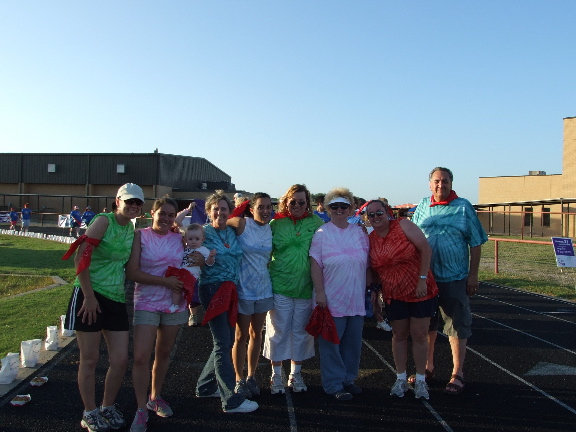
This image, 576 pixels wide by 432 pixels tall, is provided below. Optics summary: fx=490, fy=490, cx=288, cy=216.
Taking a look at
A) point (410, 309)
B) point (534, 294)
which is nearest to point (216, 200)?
point (410, 309)

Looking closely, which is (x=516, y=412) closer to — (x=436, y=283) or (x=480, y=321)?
(x=436, y=283)

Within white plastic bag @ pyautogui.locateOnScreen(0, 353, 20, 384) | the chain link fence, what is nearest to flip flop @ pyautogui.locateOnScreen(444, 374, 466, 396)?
white plastic bag @ pyautogui.locateOnScreen(0, 353, 20, 384)

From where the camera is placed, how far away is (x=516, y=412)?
396 centimetres

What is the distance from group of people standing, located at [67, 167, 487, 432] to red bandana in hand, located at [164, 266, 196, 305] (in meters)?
0.04

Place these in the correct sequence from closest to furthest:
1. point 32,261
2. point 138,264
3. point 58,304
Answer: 1. point 138,264
2. point 58,304
3. point 32,261

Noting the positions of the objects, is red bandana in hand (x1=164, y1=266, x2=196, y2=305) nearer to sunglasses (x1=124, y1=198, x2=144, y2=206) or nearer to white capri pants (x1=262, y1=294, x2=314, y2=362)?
sunglasses (x1=124, y1=198, x2=144, y2=206)

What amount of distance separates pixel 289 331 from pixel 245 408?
76 centimetres

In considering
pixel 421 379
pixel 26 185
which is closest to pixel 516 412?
pixel 421 379

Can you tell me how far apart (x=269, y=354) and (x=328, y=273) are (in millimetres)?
899

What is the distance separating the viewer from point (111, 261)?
354 cm

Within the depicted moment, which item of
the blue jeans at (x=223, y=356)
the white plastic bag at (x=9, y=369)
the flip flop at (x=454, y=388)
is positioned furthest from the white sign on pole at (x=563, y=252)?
the white plastic bag at (x=9, y=369)

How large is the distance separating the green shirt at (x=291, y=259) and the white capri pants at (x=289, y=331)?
10cm

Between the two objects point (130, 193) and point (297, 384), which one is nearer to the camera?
point (130, 193)

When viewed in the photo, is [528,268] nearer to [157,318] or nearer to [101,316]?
[157,318]
